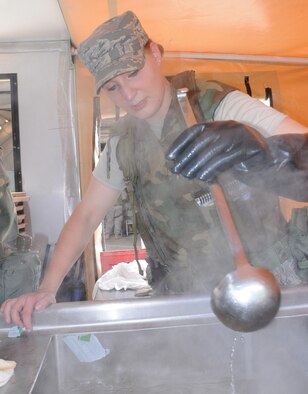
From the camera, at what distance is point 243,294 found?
890 mm

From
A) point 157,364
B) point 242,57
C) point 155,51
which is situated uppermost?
point 155,51

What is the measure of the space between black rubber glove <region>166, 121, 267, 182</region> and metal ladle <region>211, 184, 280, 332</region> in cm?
10

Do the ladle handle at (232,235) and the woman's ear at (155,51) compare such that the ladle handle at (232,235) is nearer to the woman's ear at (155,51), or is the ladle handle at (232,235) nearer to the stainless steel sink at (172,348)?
the stainless steel sink at (172,348)

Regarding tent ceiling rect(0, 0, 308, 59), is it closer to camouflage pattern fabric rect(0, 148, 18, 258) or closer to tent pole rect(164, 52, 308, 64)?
Answer: tent pole rect(164, 52, 308, 64)

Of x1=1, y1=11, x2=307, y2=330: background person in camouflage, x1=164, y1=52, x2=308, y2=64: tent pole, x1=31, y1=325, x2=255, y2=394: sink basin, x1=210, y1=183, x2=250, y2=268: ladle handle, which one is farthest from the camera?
x1=164, y1=52, x2=308, y2=64: tent pole

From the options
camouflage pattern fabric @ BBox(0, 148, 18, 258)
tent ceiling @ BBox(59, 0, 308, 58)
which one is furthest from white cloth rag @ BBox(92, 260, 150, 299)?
tent ceiling @ BBox(59, 0, 308, 58)

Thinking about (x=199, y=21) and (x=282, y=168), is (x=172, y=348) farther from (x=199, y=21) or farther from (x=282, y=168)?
(x=199, y=21)

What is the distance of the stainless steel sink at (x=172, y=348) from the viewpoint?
1.31 meters

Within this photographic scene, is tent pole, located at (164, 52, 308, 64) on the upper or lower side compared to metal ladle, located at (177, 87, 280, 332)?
upper

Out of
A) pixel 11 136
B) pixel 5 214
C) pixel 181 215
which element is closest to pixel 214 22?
pixel 181 215

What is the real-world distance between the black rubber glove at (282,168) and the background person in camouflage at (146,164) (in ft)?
0.54

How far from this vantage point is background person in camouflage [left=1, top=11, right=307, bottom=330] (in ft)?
4.72

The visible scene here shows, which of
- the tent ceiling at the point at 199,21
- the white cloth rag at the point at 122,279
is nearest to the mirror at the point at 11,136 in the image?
the tent ceiling at the point at 199,21

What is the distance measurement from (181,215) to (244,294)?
78 cm
